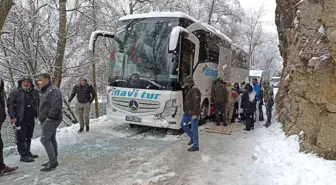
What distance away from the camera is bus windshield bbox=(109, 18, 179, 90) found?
28.6 feet

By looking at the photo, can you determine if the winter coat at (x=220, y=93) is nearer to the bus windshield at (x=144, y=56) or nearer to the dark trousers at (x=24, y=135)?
the bus windshield at (x=144, y=56)

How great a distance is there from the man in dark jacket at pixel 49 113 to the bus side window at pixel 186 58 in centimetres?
398

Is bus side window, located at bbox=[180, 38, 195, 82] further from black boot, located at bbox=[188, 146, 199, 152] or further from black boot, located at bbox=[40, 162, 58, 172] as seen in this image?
black boot, located at bbox=[40, 162, 58, 172]

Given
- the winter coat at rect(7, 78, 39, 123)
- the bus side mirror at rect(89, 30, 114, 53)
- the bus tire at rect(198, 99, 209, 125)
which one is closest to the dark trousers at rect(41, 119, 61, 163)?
the winter coat at rect(7, 78, 39, 123)

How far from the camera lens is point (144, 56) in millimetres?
8953

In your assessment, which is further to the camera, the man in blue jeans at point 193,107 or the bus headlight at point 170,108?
the bus headlight at point 170,108

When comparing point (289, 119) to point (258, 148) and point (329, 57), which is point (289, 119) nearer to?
point (258, 148)

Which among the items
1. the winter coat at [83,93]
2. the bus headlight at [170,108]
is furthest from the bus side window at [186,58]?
the winter coat at [83,93]

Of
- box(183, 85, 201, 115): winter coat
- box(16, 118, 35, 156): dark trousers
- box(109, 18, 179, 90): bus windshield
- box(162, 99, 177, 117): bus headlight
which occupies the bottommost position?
box(16, 118, 35, 156): dark trousers

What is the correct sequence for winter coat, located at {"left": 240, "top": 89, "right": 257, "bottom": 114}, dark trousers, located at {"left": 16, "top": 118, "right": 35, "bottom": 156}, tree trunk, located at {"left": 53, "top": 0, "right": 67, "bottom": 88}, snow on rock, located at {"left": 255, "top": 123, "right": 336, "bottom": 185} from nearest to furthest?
snow on rock, located at {"left": 255, "top": 123, "right": 336, "bottom": 185} < dark trousers, located at {"left": 16, "top": 118, "right": 35, "bottom": 156} < winter coat, located at {"left": 240, "top": 89, "right": 257, "bottom": 114} < tree trunk, located at {"left": 53, "top": 0, "right": 67, "bottom": 88}

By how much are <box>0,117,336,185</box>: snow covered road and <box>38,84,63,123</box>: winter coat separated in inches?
42.2

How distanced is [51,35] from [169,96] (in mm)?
7349

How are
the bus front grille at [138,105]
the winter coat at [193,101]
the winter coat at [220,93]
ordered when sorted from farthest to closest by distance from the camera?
1. the winter coat at [220,93]
2. the bus front grille at [138,105]
3. the winter coat at [193,101]

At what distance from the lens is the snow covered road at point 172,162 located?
5352mm
